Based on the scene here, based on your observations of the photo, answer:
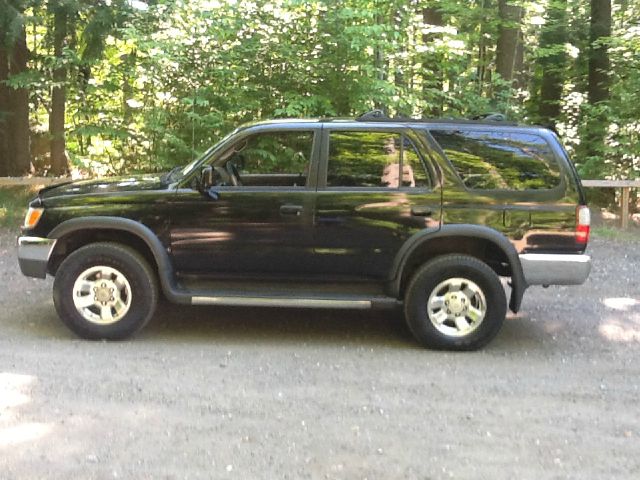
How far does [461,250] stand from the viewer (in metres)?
6.18

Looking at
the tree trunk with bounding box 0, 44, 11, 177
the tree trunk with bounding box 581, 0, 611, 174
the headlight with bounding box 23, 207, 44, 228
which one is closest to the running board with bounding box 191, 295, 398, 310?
the headlight with bounding box 23, 207, 44, 228

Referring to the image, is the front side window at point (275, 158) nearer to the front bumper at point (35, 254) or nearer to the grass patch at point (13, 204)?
the front bumper at point (35, 254)

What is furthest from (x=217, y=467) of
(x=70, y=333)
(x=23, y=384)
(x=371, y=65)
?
(x=371, y=65)

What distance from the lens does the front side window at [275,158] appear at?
621 centimetres

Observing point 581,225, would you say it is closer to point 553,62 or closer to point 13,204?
point 13,204

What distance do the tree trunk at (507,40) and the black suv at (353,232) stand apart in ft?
32.4

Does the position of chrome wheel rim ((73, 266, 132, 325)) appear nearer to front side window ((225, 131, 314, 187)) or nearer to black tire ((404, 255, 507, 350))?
front side window ((225, 131, 314, 187))

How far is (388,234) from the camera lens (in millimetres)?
5910

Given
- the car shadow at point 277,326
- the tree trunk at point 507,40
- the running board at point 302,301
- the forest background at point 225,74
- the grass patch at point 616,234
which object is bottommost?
the car shadow at point 277,326

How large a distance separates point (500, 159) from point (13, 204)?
9.49 meters

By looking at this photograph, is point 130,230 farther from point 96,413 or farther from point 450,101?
point 450,101

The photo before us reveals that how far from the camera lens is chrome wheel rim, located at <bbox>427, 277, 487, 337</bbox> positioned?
5.91 metres

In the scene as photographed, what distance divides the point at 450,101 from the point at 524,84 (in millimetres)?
7334

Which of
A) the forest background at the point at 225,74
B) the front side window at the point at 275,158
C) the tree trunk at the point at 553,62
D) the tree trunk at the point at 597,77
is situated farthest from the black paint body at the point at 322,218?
the tree trunk at the point at 553,62
